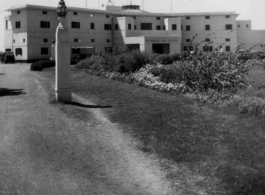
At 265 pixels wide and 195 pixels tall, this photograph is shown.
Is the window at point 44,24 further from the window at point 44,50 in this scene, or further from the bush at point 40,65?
the bush at point 40,65

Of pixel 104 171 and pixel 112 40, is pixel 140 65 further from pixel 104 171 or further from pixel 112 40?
pixel 112 40

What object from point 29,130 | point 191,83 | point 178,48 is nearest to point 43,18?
point 178,48

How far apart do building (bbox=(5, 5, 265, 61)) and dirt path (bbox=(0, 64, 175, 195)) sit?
1648 inches

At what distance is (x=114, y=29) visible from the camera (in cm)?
6341

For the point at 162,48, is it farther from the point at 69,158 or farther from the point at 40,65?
the point at 69,158

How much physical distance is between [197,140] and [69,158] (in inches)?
140

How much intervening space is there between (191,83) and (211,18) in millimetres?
55478

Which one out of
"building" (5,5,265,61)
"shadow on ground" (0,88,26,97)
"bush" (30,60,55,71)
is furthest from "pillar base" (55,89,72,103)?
"building" (5,5,265,61)

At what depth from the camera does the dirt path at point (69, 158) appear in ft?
23.2

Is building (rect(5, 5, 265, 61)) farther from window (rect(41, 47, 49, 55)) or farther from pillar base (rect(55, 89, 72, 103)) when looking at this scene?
pillar base (rect(55, 89, 72, 103))

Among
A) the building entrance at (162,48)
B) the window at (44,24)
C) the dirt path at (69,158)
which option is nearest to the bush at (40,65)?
the window at (44,24)

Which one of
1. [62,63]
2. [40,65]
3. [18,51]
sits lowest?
[62,63]

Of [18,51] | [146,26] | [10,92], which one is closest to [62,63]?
[10,92]

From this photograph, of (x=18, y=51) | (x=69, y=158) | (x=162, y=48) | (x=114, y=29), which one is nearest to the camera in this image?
(x=69, y=158)
